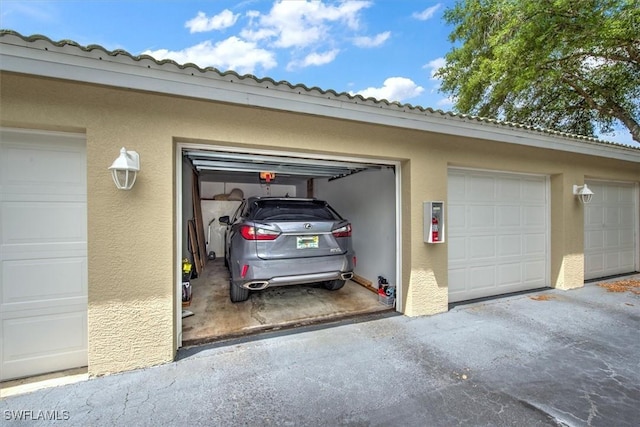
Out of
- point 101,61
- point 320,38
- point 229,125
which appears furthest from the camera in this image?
point 320,38

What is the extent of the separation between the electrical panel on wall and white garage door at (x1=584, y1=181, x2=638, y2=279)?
470 centimetres

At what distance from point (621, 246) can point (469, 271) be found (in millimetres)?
5380

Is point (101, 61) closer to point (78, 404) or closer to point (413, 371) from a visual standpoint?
point (78, 404)

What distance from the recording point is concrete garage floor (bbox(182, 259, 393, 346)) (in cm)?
372

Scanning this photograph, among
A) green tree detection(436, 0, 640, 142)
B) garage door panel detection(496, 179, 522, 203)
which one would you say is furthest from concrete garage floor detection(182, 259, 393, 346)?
green tree detection(436, 0, 640, 142)

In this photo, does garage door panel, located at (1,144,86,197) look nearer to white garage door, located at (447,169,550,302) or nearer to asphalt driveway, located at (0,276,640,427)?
asphalt driveway, located at (0,276,640,427)

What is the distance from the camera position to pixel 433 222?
415 centimetres

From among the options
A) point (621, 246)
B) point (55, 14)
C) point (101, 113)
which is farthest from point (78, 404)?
point (621, 246)

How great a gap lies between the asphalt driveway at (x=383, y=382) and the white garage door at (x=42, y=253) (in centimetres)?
49

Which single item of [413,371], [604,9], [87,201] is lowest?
[413,371]

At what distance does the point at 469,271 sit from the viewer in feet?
16.5

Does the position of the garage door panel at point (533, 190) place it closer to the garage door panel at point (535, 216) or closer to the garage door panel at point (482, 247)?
the garage door panel at point (535, 216)

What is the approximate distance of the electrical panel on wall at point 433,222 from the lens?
4141 millimetres

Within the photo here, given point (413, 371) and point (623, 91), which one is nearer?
point (413, 371)
